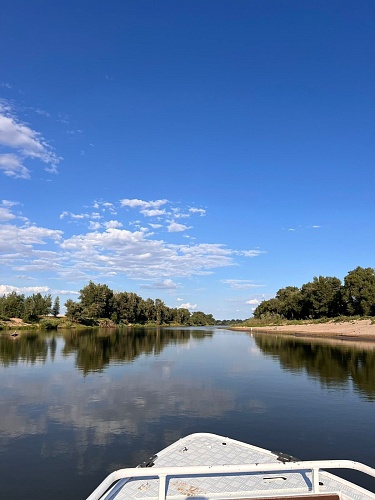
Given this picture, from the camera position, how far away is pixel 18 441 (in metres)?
16.7

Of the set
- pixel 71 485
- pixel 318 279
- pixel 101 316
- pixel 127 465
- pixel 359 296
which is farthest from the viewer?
pixel 101 316

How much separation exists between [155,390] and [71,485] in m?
15.8

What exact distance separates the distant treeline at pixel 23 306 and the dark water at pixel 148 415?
4261 inches

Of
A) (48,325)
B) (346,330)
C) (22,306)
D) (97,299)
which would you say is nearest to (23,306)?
(22,306)

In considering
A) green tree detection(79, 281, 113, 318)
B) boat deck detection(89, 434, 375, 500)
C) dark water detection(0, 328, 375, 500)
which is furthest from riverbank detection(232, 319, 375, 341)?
green tree detection(79, 281, 113, 318)

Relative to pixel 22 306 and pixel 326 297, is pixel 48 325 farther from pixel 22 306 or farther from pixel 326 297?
pixel 326 297

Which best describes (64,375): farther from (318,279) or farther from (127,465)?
(318,279)

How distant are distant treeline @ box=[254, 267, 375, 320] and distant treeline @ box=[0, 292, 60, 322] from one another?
11078 centimetres

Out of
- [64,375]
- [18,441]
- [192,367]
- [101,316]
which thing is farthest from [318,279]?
[18,441]

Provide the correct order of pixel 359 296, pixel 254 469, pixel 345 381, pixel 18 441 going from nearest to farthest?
pixel 254 469, pixel 18 441, pixel 345 381, pixel 359 296

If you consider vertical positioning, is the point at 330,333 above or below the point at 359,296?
below

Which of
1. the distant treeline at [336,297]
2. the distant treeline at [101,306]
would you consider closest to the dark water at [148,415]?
the distant treeline at [336,297]

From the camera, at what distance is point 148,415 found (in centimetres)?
2097

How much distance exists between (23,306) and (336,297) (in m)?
121
